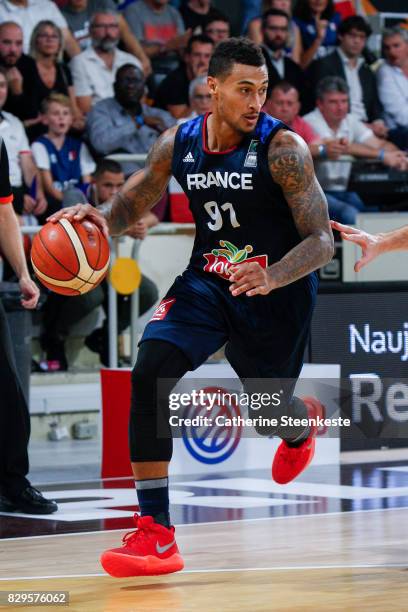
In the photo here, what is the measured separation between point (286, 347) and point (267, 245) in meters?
0.48

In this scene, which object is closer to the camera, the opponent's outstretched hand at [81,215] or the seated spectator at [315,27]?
the opponent's outstretched hand at [81,215]

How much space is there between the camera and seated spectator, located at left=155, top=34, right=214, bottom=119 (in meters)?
12.4

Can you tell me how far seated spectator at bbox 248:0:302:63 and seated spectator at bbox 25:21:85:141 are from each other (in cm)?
241

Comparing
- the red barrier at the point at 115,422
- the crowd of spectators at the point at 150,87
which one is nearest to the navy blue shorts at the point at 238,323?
the red barrier at the point at 115,422

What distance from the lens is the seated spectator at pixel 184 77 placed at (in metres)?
12.4

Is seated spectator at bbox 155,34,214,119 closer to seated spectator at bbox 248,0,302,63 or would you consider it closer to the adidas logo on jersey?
seated spectator at bbox 248,0,302,63

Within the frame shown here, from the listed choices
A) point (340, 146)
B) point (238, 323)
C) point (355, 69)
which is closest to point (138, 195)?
point (238, 323)

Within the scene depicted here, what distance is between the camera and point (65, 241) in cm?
536

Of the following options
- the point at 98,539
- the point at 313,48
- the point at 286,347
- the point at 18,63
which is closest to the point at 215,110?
the point at 286,347

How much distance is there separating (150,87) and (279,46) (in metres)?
1.46

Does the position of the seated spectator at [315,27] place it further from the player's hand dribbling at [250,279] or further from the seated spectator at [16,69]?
the player's hand dribbling at [250,279]

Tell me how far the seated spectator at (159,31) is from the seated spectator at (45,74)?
1.38 metres

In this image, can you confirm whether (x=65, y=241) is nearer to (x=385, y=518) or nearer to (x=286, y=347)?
(x=286, y=347)

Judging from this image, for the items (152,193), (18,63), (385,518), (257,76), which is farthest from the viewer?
(18,63)
